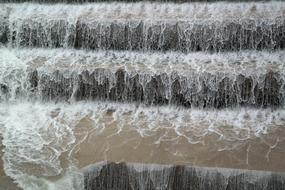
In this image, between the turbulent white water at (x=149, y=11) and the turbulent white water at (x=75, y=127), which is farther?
the turbulent white water at (x=149, y=11)

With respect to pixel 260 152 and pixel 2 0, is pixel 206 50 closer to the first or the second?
pixel 260 152

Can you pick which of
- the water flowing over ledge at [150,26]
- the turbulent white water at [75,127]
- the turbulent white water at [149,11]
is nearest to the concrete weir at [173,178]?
the turbulent white water at [75,127]

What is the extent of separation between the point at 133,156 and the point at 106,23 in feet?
7.50

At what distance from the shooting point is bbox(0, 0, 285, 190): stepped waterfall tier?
423 centimetres

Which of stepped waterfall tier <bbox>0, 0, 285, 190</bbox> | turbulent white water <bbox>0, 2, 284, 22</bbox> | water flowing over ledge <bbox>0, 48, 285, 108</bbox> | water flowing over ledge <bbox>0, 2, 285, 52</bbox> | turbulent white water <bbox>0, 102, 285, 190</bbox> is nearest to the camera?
stepped waterfall tier <bbox>0, 0, 285, 190</bbox>

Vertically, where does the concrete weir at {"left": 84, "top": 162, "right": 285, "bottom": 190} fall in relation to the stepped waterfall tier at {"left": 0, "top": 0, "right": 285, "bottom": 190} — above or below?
below

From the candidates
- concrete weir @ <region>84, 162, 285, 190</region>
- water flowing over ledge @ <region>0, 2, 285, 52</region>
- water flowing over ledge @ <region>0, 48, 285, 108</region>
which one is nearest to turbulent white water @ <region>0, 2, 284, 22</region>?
water flowing over ledge @ <region>0, 2, 285, 52</region>

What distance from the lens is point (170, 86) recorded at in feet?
17.6

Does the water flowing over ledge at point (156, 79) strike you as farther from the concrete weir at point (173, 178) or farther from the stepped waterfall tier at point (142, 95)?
the concrete weir at point (173, 178)

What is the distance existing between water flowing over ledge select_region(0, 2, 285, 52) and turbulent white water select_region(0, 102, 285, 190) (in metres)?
1.05

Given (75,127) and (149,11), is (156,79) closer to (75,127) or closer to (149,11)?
(75,127)

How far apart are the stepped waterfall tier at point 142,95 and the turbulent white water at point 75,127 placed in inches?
0.4

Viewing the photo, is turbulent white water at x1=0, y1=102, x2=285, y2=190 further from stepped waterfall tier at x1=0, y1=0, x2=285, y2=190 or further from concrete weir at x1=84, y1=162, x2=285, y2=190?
concrete weir at x1=84, y1=162, x2=285, y2=190

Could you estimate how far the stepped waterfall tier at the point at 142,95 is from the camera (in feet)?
13.9
